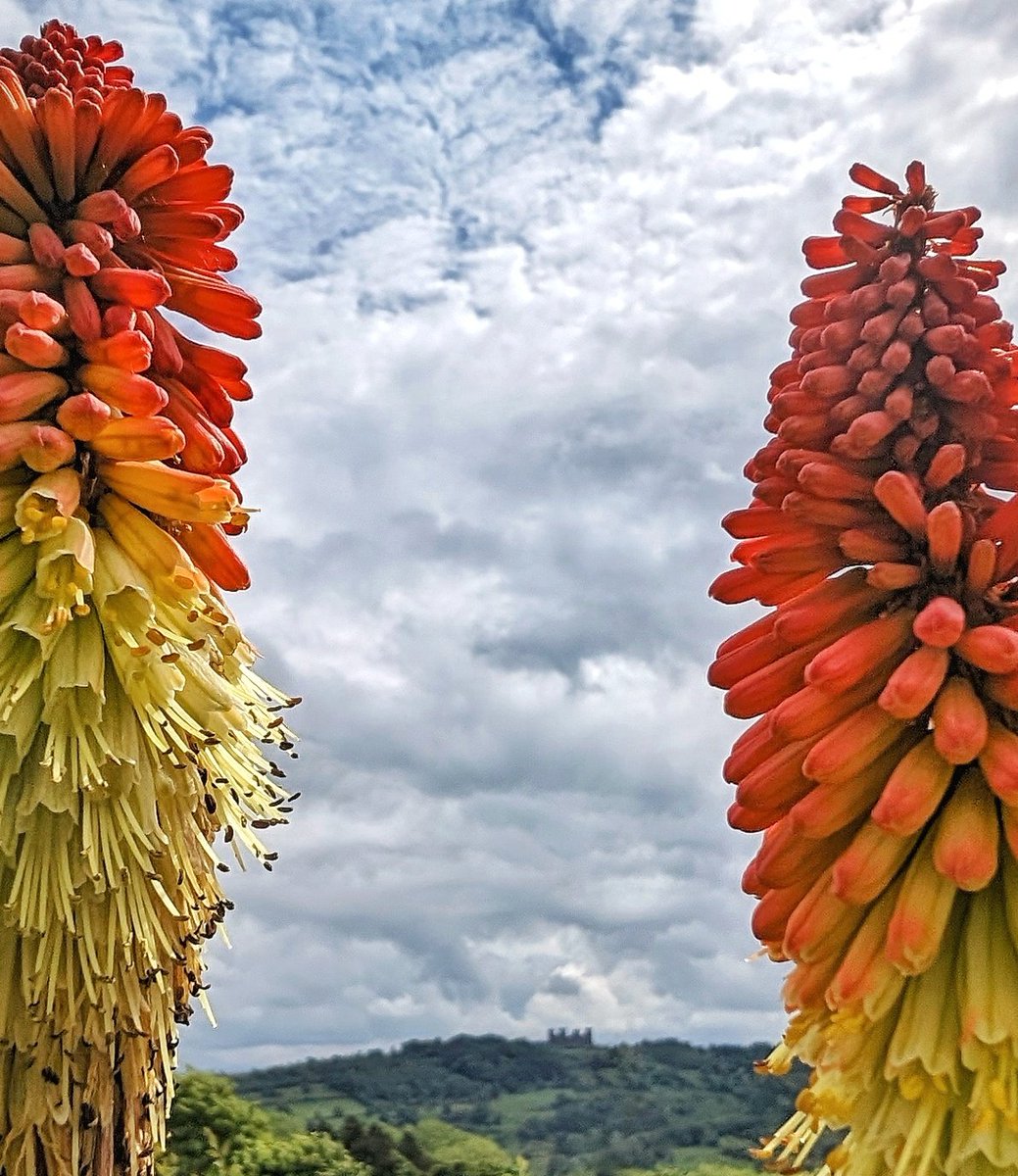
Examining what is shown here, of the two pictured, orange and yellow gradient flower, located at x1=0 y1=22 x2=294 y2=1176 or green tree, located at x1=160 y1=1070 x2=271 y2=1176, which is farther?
green tree, located at x1=160 y1=1070 x2=271 y2=1176

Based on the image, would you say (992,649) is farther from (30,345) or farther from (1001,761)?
(30,345)

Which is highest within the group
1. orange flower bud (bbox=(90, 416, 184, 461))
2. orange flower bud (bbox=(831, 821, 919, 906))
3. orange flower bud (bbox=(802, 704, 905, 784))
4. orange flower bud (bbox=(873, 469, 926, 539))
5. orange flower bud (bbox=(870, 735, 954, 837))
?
orange flower bud (bbox=(90, 416, 184, 461))

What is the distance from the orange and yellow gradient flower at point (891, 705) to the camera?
461 cm

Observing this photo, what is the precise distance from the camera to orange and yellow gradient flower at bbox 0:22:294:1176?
18.1 feet

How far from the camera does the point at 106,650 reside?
19.0 feet

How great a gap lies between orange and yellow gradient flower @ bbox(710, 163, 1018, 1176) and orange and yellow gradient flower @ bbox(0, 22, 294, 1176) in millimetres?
2125

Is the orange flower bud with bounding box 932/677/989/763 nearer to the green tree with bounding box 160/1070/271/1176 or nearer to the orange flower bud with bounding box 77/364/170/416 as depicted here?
the orange flower bud with bounding box 77/364/170/416

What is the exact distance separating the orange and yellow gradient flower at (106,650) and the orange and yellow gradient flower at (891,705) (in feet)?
6.97

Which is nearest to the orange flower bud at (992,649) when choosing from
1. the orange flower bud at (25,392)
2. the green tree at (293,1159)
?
the orange flower bud at (25,392)

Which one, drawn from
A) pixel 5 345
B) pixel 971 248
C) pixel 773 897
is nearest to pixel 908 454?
pixel 971 248

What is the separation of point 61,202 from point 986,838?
4487mm

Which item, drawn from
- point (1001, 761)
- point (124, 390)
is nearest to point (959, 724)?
point (1001, 761)

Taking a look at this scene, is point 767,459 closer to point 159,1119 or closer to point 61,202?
point 61,202

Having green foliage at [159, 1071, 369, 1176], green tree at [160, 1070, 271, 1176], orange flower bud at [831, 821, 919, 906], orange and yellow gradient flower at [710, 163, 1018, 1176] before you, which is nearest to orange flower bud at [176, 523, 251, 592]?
orange and yellow gradient flower at [710, 163, 1018, 1176]
